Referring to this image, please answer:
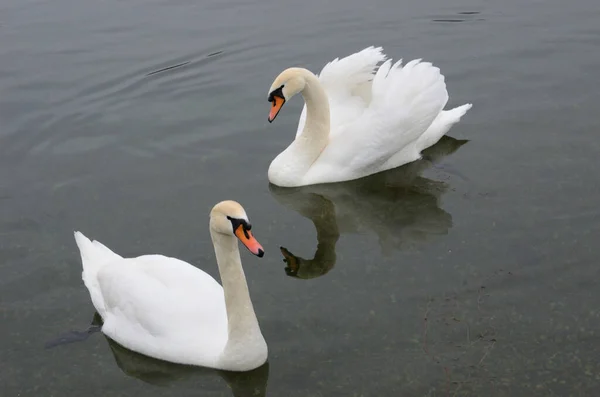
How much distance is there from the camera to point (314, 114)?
1002 centimetres

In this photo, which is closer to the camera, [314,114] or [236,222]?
[236,222]

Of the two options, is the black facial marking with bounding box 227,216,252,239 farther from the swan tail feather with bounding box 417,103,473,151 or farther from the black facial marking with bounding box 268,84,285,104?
the swan tail feather with bounding box 417,103,473,151

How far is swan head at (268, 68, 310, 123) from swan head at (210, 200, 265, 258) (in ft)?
12.0

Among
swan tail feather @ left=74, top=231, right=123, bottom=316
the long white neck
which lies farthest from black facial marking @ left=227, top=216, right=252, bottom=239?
the long white neck

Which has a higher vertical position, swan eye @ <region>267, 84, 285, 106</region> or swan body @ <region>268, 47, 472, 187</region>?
swan eye @ <region>267, 84, 285, 106</region>

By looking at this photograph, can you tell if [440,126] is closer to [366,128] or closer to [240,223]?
[366,128]

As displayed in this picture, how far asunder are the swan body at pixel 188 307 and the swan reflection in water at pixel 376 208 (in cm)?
131

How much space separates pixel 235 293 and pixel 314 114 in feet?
12.7

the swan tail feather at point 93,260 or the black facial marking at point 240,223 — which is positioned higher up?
the black facial marking at point 240,223

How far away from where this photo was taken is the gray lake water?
22.3 ft

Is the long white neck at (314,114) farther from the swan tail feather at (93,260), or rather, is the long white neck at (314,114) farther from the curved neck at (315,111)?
the swan tail feather at (93,260)

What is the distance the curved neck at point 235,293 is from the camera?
6496 millimetres

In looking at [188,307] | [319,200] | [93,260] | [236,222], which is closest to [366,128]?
[319,200]

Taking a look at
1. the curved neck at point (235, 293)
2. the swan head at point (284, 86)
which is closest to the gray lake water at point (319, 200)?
the curved neck at point (235, 293)
